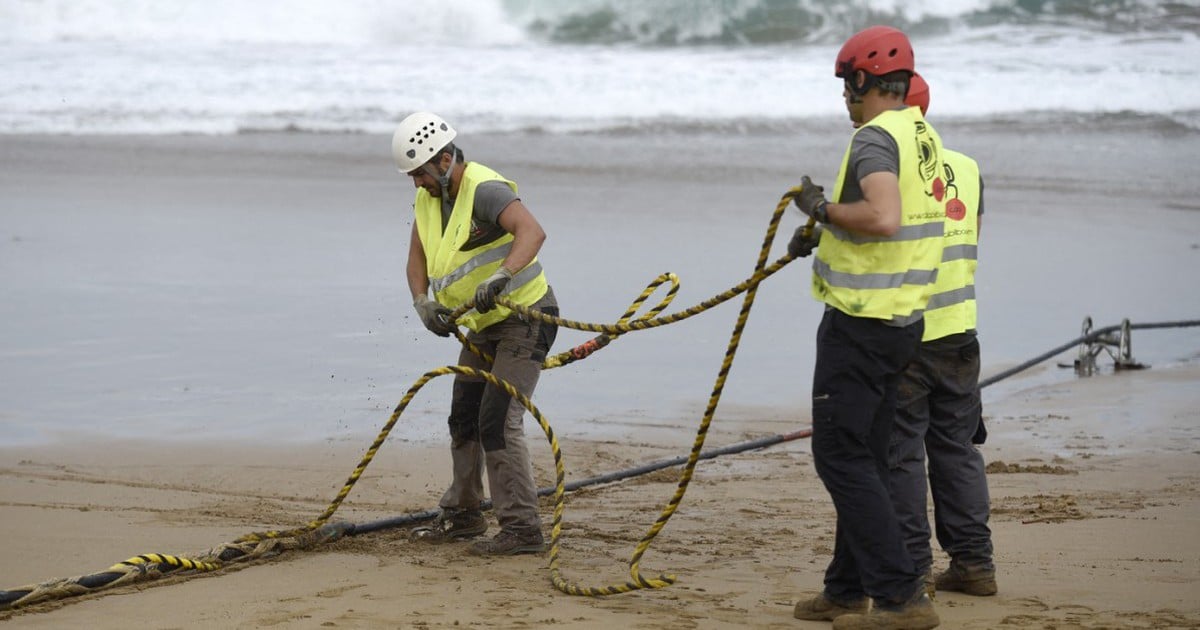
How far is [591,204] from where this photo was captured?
48.4 feet

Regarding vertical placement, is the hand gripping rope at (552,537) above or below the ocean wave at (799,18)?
below

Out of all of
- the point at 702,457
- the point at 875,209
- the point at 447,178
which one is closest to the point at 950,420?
the point at 875,209

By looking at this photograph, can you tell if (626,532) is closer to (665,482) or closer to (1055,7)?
(665,482)

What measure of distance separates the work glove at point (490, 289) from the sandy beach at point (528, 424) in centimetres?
102

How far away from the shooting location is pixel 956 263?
509cm

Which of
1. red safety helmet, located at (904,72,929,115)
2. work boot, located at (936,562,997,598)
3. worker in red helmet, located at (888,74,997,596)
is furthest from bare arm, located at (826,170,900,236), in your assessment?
work boot, located at (936,562,997,598)

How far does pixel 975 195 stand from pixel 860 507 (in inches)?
49.8

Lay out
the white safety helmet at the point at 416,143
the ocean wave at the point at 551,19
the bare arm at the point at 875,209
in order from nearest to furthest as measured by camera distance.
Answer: the bare arm at the point at 875,209 < the white safety helmet at the point at 416,143 < the ocean wave at the point at 551,19

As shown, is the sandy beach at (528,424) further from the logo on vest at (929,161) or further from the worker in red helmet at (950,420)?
the logo on vest at (929,161)

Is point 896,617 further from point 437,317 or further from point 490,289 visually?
point 437,317

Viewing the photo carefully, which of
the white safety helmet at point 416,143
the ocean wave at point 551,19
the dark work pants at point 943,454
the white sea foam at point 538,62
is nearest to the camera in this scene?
the dark work pants at point 943,454

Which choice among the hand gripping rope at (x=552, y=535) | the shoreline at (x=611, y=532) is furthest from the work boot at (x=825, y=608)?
the hand gripping rope at (x=552, y=535)

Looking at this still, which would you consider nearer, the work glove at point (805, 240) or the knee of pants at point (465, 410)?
the work glove at point (805, 240)

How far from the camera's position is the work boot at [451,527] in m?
6.21
